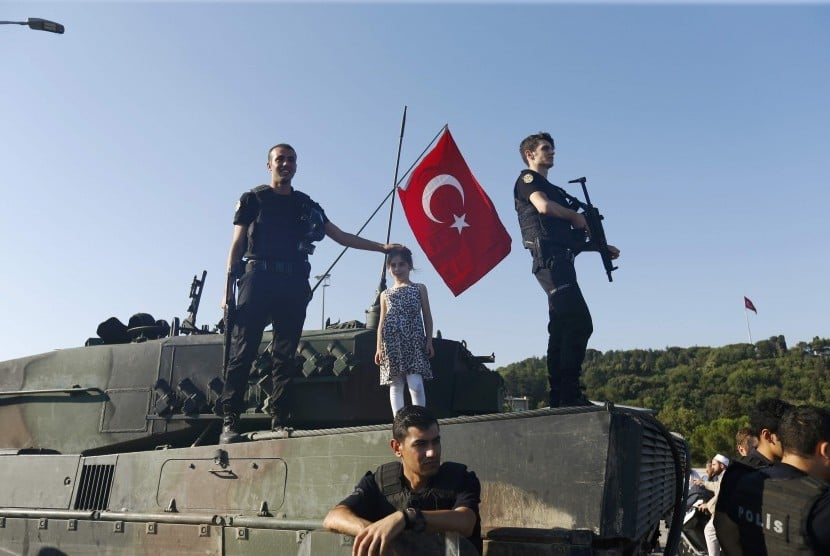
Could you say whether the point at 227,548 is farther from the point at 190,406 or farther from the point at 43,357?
the point at 43,357

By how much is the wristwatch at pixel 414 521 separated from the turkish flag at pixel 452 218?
5.02m

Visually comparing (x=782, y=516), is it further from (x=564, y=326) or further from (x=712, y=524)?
(x=712, y=524)

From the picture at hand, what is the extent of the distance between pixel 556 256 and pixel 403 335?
1219 millimetres

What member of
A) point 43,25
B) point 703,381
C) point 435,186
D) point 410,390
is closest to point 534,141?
point 410,390

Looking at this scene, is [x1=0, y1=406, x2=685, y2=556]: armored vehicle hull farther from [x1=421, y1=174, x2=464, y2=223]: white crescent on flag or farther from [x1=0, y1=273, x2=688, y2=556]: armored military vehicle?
[x1=421, y1=174, x2=464, y2=223]: white crescent on flag

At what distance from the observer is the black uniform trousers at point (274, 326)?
523 cm

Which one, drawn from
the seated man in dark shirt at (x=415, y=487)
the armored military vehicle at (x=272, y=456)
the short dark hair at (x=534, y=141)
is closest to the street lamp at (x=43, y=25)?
the armored military vehicle at (x=272, y=456)

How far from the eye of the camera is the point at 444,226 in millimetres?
8094

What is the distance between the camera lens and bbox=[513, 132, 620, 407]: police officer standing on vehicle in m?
4.68

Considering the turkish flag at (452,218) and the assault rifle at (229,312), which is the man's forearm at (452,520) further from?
the turkish flag at (452,218)

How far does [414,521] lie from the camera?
2844 mm

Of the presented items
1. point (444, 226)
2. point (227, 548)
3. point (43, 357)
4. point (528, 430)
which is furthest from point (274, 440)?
point (444, 226)

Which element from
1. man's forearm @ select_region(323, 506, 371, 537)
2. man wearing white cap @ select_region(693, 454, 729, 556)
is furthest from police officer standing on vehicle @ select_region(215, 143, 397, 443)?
man wearing white cap @ select_region(693, 454, 729, 556)

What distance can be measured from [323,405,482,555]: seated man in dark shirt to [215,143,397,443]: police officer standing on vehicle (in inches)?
80.6
